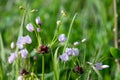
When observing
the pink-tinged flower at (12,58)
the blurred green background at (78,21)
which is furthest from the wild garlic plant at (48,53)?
the blurred green background at (78,21)

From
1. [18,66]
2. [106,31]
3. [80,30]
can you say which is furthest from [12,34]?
[18,66]

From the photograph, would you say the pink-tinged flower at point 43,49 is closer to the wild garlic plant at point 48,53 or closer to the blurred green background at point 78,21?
the wild garlic plant at point 48,53

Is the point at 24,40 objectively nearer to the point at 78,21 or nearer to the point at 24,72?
the point at 24,72

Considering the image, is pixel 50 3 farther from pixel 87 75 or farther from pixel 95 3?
pixel 87 75

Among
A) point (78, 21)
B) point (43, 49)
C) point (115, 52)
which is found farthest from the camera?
point (78, 21)

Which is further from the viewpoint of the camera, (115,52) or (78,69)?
(115,52)

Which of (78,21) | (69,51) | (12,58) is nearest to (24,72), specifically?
(12,58)

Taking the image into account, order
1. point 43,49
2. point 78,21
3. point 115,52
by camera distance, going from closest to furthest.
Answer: point 43,49 < point 115,52 < point 78,21

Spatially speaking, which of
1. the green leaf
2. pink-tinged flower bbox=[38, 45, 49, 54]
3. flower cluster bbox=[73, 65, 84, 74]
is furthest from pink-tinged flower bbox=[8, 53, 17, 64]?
the green leaf

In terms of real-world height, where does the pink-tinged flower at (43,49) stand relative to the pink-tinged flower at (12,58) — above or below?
above
